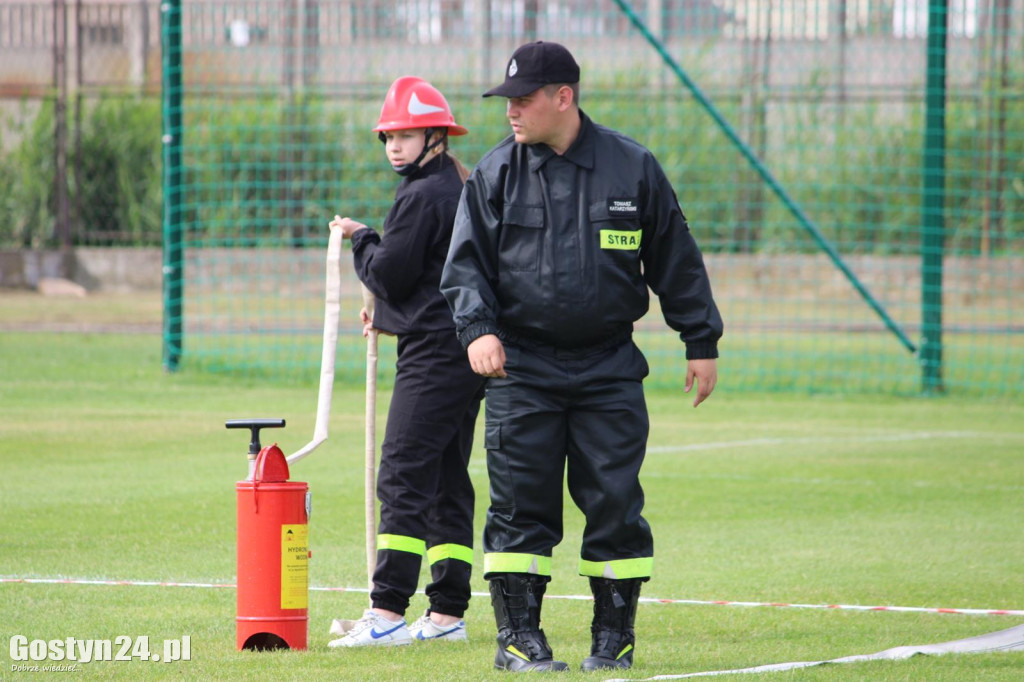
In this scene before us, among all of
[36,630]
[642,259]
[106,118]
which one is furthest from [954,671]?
[106,118]

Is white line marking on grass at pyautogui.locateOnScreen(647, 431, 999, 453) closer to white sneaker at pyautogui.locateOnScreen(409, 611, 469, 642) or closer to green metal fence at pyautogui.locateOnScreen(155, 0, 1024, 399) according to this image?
green metal fence at pyautogui.locateOnScreen(155, 0, 1024, 399)

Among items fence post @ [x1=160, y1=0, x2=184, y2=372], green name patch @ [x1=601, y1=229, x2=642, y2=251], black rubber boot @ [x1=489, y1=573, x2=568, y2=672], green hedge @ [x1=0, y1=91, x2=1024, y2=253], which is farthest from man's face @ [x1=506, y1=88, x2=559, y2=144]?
green hedge @ [x1=0, y1=91, x2=1024, y2=253]

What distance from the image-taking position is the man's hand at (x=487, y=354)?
501cm

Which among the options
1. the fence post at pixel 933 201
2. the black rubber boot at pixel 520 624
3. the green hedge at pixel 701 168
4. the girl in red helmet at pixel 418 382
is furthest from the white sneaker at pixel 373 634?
the green hedge at pixel 701 168

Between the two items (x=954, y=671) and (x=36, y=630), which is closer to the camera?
(x=954, y=671)

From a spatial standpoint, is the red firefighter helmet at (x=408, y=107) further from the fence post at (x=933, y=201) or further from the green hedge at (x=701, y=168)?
the green hedge at (x=701, y=168)

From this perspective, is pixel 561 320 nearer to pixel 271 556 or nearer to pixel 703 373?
pixel 703 373

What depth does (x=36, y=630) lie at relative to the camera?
18.5 ft

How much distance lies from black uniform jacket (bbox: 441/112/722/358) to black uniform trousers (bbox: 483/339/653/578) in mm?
108

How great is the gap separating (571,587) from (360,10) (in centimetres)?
1338

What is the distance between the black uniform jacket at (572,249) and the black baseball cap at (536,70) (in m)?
0.18

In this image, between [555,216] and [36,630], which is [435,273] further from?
[36,630]

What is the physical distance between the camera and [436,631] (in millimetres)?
5773

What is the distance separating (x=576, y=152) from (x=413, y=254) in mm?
818
